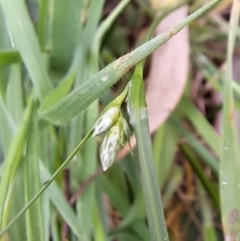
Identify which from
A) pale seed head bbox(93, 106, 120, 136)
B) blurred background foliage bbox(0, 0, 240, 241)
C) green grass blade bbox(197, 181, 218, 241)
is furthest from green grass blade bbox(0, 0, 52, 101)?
green grass blade bbox(197, 181, 218, 241)

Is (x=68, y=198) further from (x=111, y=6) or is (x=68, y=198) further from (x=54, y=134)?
(x=111, y=6)

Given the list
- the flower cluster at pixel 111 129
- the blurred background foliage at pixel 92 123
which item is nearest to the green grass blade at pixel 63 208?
the blurred background foliage at pixel 92 123

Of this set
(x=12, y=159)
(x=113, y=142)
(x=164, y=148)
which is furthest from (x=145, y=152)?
(x=164, y=148)

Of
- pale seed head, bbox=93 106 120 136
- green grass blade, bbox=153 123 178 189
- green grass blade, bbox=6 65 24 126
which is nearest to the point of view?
pale seed head, bbox=93 106 120 136

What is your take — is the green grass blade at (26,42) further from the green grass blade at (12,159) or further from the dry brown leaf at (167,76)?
the dry brown leaf at (167,76)

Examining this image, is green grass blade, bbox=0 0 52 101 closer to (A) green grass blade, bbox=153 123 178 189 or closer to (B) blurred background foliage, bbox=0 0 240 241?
(B) blurred background foliage, bbox=0 0 240 241

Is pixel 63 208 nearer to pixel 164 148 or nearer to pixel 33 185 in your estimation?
pixel 33 185
